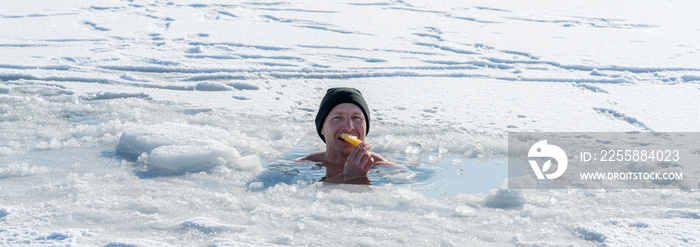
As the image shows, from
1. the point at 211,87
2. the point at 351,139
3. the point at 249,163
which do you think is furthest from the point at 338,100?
the point at 211,87

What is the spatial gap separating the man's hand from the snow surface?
0.19 metres

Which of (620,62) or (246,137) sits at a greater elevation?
(620,62)

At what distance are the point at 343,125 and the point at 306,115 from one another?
62.8 inches

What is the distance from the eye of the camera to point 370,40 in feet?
32.4

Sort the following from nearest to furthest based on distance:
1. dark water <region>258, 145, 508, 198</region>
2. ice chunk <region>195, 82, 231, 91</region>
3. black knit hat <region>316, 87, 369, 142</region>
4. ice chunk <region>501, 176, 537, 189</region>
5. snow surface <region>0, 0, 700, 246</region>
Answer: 1. snow surface <region>0, 0, 700, 246</region>
2. ice chunk <region>501, 176, 537, 189</region>
3. dark water <region>258, 145, 508, 198</region>
4. black knit hat <region>316, 87, 369, 142</region>
5. ice chunk <region>195, 82, 231, 91</region>

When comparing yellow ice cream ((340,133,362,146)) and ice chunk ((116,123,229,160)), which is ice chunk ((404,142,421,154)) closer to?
yellow ice cream ((340,133,362,146))

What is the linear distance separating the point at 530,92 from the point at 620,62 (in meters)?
2.26

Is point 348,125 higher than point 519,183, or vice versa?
point 348,125

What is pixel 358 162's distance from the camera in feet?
12.8

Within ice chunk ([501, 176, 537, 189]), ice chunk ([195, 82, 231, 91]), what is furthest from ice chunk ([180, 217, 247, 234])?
ice chunk ([195, 82, 231, 91])

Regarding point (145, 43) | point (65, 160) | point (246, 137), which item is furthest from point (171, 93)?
point (145, 43)

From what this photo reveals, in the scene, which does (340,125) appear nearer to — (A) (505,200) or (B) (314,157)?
(B) (314,157)

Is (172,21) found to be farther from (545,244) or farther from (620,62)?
(545,244)

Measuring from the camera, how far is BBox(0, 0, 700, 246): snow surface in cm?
296
